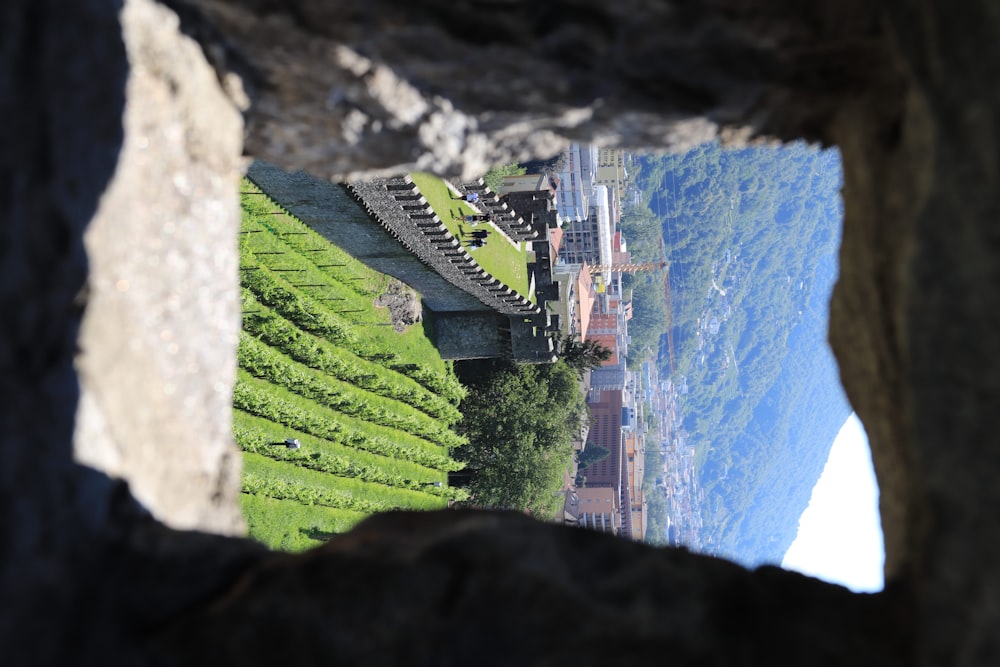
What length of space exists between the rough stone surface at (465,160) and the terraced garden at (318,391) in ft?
52.8

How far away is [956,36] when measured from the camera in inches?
178

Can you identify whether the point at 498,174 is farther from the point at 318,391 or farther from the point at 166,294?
the point at 166,294

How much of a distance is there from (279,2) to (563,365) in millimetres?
38148

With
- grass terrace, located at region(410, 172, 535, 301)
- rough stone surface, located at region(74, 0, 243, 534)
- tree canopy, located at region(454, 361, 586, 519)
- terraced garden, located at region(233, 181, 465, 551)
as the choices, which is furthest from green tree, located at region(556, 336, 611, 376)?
rough stone surface, located at region(74, 0, 243, 534)

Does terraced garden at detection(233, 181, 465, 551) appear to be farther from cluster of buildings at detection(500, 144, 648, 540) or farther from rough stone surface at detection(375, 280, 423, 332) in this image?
cluster of buildings at detection(500, 144, 648, 540)

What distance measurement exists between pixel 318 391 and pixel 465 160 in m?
20.4

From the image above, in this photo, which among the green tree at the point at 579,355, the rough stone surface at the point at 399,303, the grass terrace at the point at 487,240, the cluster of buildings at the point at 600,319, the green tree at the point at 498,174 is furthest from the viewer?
the cluster of buildings at the point at 600,319

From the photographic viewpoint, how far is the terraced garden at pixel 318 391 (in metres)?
22.6

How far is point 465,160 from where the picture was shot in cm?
693

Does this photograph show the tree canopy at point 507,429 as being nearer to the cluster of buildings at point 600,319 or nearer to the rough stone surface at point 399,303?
the rough stone surface at point 399,303

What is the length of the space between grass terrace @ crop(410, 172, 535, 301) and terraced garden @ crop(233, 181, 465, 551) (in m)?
3.61

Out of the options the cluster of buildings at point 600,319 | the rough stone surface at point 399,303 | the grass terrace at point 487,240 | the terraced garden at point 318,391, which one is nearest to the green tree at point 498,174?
the cluster of buildings at point 600,319

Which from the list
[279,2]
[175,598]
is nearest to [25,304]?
[175,598]

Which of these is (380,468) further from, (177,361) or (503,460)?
(177,361)
